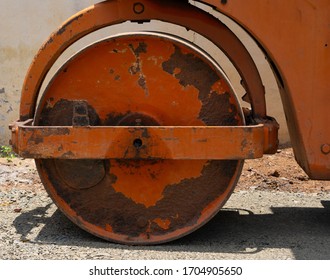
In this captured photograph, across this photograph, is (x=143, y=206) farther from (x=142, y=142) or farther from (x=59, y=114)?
(x=59, y=114)

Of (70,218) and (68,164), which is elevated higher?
(68,164)

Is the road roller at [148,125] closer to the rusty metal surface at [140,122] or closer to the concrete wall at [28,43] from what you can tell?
the rusty metal surface at [140,122]

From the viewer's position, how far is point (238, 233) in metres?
4.89

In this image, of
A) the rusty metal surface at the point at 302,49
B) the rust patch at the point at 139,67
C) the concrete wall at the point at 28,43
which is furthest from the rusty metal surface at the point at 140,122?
the concrete wall at the point at 28,43

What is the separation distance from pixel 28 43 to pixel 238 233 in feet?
14.2

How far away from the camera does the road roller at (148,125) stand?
4469 mm

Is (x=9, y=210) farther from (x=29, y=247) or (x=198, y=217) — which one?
(x=198, y=217)

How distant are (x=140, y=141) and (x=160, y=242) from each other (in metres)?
0.66

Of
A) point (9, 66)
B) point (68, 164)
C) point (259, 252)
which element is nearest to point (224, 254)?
point (259, 252)

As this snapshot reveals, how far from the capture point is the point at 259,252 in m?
4.41

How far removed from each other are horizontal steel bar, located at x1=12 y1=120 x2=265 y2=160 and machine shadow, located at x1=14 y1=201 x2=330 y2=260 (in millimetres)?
567

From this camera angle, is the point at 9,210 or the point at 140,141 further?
the point at 9,210

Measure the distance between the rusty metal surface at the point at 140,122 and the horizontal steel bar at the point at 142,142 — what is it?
0.41 ft

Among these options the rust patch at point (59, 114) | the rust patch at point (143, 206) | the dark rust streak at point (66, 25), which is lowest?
the rust patch at point (143, 206)
